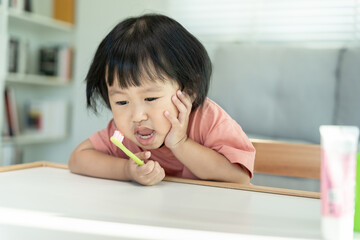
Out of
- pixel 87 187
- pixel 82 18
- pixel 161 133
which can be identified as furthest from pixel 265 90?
pixel 87 187

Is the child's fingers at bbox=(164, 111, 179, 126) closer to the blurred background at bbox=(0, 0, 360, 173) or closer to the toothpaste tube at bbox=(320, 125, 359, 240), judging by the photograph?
the toothpaste tube at bbox=(320, 125, 359, 240)

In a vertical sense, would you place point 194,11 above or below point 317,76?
above

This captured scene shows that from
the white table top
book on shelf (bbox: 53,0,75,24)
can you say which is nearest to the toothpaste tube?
the white table top

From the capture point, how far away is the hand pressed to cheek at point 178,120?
73 centimetres

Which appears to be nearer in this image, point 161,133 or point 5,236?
point 5,236

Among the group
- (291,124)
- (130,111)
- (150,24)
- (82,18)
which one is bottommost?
(291,124)

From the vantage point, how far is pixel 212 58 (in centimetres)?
273

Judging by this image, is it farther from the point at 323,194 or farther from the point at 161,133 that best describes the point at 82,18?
the point at 323,194

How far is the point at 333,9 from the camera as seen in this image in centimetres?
249

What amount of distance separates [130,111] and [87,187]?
0.16 m

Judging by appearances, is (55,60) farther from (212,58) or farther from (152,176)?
(152,176)

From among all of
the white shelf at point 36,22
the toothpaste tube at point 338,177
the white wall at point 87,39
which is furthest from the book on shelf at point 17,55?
the toothpaste tube at point 338,177

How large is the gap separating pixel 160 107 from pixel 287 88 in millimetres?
1719

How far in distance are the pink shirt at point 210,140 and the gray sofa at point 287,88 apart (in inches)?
56.5
